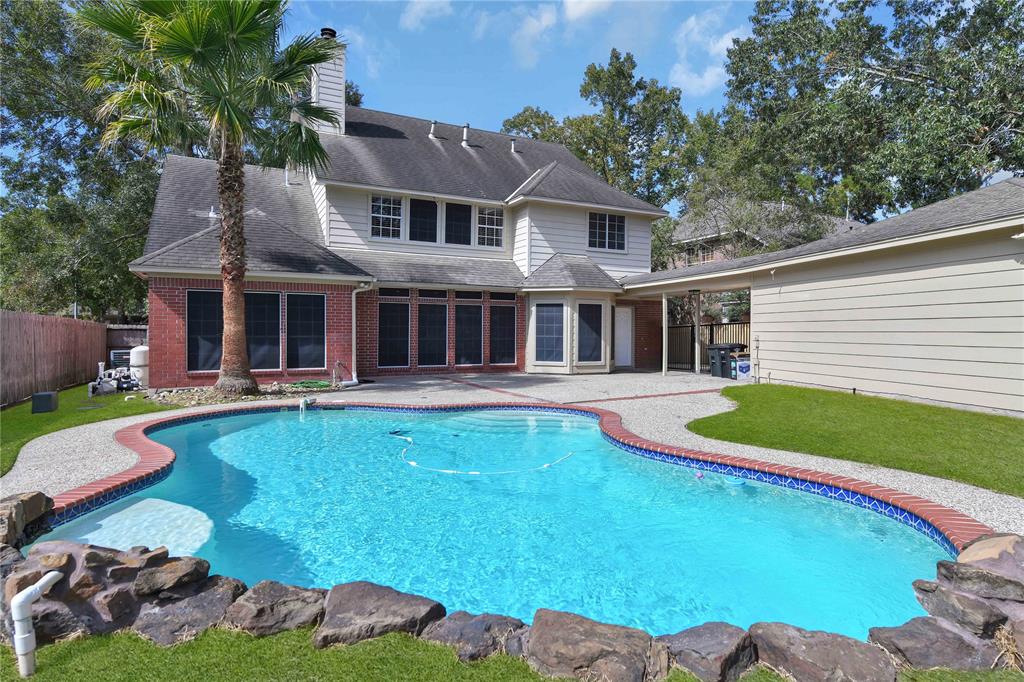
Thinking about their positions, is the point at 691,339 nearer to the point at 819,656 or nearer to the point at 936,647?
the point at 936,647

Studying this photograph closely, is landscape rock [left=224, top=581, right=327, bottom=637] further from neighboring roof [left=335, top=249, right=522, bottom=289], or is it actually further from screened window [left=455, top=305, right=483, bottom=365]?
screened window [left=455, top=305, right=483, bottom=365]

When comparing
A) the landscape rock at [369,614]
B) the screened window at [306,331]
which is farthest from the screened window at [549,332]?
the landscape rock at [369,614]

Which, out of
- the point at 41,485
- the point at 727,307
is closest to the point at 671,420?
the point at 41,485

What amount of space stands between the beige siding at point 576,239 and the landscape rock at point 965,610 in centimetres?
1490

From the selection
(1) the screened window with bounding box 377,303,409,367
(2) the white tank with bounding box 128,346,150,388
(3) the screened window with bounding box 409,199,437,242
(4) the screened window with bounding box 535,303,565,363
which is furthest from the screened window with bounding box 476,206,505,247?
(2) the white tank with bounding box 128,346,150,388

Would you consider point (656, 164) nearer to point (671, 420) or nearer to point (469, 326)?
point (469, 326)

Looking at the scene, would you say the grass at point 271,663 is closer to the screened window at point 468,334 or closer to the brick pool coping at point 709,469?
the brick pool coping at point 709,469

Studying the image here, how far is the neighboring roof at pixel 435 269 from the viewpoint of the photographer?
1530 centimetres

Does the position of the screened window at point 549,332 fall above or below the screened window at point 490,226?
below

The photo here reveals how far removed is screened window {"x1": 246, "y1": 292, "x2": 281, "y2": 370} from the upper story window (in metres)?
10.6

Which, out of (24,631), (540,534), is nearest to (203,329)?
(540,534)

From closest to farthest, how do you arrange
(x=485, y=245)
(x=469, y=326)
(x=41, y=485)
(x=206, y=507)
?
(x=41, y=485) → (x=206, y=507) → (x=469, y=326) → (x=485, y=245)

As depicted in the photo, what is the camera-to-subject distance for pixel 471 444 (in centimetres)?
826

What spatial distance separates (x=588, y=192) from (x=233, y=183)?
1159 centimetres
